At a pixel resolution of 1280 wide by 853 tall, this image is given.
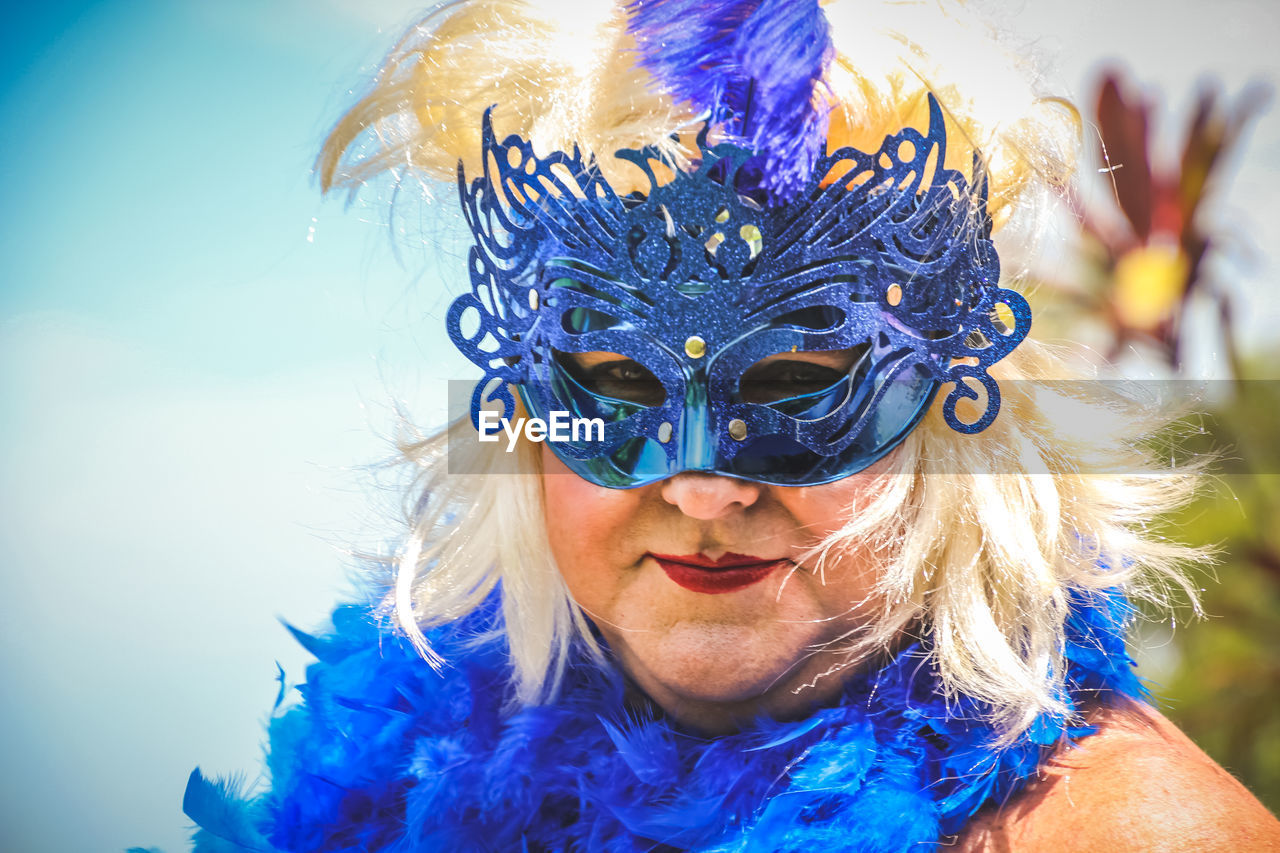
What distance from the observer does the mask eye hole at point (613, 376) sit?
108 cm

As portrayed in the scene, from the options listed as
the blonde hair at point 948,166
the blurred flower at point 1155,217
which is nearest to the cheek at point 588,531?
the blonde hair at point 948,166

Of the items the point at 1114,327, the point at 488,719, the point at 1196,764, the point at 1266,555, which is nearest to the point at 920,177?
the point at 1196,764

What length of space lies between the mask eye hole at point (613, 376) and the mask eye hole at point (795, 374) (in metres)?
0.10

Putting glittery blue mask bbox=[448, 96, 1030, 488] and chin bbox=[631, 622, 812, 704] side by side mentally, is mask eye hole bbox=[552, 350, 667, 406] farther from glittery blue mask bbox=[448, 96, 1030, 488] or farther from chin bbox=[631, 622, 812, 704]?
chin bbox=[631, 622, 812, 704]

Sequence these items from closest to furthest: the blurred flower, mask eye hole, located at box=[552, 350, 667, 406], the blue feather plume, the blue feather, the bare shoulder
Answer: the bare shoulder → the blue feather plume → mask eye hole, located at box=[552, 350, 667, 406] → the blue feather → the blurred flower

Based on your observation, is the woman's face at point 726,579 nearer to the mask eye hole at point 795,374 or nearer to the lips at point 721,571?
the lips at point 721,571

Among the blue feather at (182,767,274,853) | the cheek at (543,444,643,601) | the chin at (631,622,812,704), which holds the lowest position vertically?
the blue feather at (182,767,274,853)

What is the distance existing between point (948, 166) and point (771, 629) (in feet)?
1.91

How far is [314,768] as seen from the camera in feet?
4.68

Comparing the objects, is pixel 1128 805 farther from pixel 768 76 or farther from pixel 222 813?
pixel 222 813

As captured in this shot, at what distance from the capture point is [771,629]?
1.08 metres

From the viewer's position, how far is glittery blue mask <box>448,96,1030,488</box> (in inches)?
39.0

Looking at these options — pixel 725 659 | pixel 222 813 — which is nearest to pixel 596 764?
pixel 725 659

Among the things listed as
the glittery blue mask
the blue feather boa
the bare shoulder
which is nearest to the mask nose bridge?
the glittery blue mask
